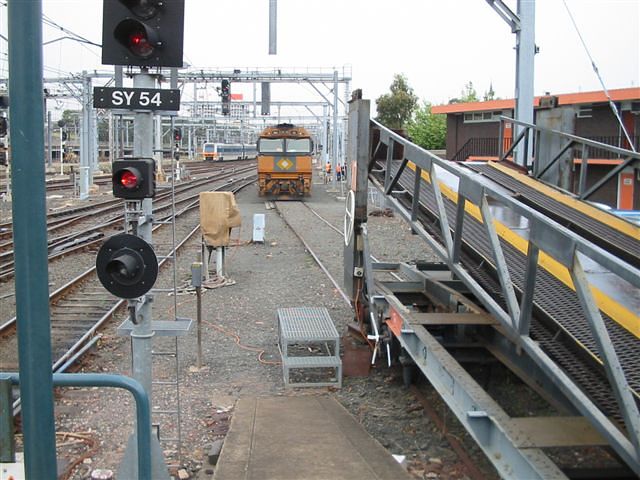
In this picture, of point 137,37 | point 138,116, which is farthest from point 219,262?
point 137,37

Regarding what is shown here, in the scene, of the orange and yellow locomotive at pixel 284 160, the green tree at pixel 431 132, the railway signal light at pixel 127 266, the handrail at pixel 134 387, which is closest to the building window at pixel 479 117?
the orange and yellow locomotive at pixel 284 160

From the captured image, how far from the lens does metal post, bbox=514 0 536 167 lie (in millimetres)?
12102

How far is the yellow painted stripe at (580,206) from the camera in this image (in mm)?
6164

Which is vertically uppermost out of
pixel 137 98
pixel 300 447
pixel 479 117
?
pixel 479 117

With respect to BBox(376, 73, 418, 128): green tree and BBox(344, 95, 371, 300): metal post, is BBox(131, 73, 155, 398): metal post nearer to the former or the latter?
BBox(344, 95, 371, 300): metal post

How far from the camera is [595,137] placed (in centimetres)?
2517

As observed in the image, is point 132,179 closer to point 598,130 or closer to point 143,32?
point 143,32

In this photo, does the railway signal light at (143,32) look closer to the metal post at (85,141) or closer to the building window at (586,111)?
the building window at (586,111)

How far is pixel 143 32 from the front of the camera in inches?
178

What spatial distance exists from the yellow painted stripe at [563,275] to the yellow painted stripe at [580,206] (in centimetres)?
90

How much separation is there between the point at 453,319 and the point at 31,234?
4.11 meters

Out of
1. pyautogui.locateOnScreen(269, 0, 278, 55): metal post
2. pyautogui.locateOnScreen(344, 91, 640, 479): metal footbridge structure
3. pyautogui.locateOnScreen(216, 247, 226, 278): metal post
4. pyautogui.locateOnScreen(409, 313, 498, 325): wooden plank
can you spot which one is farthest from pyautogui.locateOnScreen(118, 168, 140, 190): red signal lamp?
pyautogui.locateOnScreen(269, 0, 278, 55): metal post

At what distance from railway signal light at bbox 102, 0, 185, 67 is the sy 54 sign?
18 cm

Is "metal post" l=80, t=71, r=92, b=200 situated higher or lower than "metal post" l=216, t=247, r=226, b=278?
higher
